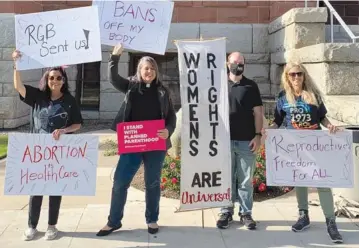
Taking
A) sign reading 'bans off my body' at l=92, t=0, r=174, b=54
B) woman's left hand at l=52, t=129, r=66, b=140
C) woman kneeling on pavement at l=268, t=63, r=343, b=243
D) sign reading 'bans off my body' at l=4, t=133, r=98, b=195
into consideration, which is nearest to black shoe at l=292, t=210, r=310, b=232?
woman kneeling on pavement at l=268, t=63, r=343, b=243

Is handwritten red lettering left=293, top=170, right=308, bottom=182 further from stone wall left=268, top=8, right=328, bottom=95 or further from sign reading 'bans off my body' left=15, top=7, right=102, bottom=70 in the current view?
stone wall left=268, top=8, right=328, bottom=95

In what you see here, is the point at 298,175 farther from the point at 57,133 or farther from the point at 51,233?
the point at 51,233

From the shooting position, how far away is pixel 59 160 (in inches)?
181

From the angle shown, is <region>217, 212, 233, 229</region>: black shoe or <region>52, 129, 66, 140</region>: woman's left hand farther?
<region>217, 212, 233, 229</region>: black shoe

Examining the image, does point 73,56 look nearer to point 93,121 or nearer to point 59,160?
point 59,160

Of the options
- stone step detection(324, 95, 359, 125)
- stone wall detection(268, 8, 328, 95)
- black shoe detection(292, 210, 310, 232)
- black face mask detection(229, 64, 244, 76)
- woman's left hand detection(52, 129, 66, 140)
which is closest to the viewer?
woman's left hand detection(52, 129, 66, 140)

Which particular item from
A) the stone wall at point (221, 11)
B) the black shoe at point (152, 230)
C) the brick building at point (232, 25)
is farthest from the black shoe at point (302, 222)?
the stone wall at point (221, 11)

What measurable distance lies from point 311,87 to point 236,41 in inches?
330

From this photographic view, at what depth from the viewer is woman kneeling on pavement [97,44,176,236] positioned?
460 cm

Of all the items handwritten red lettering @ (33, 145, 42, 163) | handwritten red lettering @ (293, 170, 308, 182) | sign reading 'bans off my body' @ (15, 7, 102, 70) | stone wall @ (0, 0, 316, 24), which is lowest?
handwritten red lettering @ (293, 170, 308, 182)

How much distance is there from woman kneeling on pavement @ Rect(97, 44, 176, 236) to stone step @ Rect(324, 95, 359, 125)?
3.25 meters

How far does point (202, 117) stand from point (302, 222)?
1.50m

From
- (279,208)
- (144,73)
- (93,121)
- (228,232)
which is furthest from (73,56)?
(93,121)

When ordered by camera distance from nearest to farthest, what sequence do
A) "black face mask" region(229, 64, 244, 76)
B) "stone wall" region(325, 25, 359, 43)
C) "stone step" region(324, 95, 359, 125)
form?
"black face mask" region(229, 64, 244, 76) < "stone step" region(324, 95, 359, 125) < "stone wall" region(325, 25, 359, 43)
